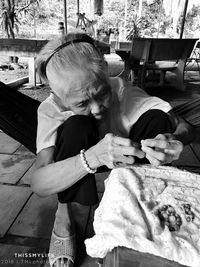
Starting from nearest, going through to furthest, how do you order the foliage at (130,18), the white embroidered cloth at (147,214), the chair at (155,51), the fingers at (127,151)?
the white embroidered cloth at (147,214) → the fingers at (127,151) → the chair at (155,51) → the foliage at (130,18)

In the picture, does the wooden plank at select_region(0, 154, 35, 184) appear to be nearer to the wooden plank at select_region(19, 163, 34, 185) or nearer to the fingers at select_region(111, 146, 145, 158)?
the wooden plank at select_region(19, 163, 34, 185)

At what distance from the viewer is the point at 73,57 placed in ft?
2.76

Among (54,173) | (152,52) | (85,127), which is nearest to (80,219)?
(54,173)

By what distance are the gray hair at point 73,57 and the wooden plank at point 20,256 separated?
2.32 feet

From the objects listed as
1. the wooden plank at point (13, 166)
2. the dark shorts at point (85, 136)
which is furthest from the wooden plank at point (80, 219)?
the wooden plank at point (13, 166)

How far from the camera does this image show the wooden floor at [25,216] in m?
1.07

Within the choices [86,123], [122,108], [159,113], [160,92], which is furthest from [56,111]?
[160,92]

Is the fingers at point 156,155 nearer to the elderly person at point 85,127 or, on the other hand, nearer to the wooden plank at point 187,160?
the elderly person at point 85,127

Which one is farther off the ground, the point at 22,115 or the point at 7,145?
the point at 22,115

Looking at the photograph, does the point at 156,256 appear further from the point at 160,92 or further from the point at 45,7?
the point at 45,7

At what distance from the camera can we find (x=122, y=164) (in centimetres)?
83

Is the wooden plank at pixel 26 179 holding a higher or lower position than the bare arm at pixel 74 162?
lower

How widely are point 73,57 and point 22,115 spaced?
23.8 inches

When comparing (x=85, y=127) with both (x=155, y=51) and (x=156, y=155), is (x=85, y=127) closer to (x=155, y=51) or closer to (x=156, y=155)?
(x=156, y=155)
